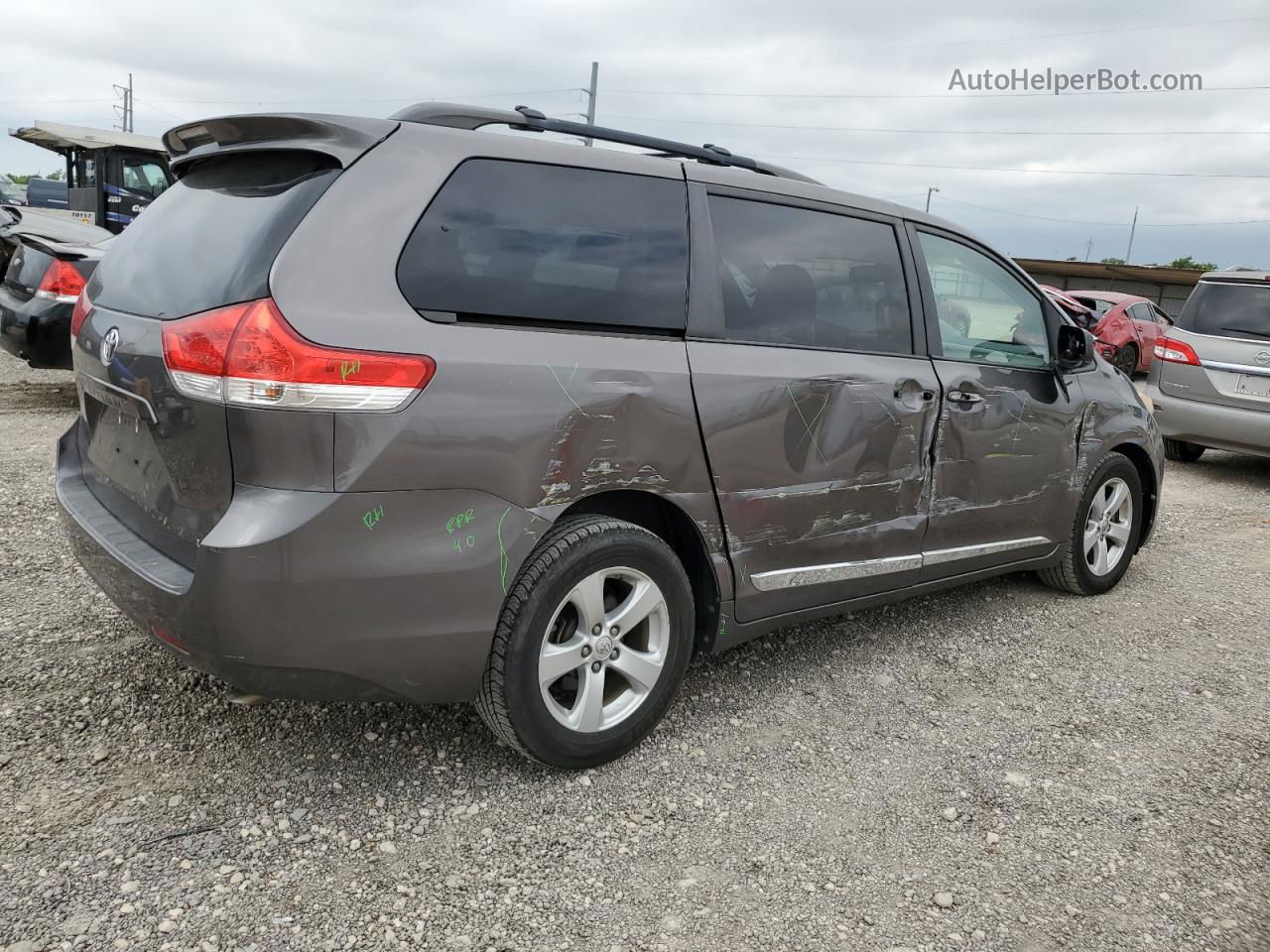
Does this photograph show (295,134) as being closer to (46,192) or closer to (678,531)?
(678,531)

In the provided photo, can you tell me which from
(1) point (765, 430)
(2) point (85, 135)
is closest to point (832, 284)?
(1) point (765, 430)

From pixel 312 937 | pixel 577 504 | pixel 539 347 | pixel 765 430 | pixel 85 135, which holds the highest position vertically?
pixel 85 135

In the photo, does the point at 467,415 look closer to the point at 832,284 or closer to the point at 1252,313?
the point at 832,284

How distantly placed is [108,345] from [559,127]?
4.54 ft

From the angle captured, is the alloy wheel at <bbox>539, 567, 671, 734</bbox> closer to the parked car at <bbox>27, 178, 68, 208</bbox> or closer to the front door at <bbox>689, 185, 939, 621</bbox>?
the front door at <bbox>689, 185, 939, 621</bbox>

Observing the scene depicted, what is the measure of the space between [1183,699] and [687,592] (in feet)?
6.87

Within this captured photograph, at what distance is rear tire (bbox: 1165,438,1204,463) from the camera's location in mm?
9078

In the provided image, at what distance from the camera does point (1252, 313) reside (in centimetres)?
772

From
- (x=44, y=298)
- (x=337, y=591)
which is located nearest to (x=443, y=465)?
(x=337, y=591)

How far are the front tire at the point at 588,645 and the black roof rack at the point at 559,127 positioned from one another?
1135 mm

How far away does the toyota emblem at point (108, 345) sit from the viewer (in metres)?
2.58

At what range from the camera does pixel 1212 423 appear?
7.80 metres

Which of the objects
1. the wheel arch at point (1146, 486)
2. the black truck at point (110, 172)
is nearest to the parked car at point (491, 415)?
the wheel arch at point (1146, 486)

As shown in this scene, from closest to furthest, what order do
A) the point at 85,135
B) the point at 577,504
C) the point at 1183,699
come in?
the point at 577,504 < the point at 1183,699 < the point at 85,135
